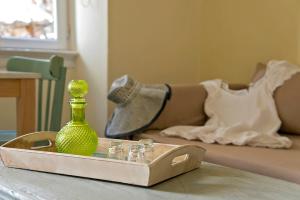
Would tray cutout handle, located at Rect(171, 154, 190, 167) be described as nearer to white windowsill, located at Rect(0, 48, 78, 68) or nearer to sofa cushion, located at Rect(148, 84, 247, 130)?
sofa cushion, located at Rect(148, 84, 247, 130)

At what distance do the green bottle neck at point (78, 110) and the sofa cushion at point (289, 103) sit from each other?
1295mm

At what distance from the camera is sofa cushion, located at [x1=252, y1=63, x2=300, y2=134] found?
2.07 metres

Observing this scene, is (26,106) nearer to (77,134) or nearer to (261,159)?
(77,134)

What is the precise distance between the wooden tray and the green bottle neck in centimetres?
11

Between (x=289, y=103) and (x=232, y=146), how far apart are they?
0.48 m

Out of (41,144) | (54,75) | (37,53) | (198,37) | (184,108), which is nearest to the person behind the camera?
(41,144)

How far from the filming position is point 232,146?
1775 millimetres

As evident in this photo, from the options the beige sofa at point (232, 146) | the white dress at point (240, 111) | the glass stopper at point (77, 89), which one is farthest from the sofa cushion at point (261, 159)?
the glass stopper at point (77, 89)

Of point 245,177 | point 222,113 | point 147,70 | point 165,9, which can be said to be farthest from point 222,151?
point 165,9

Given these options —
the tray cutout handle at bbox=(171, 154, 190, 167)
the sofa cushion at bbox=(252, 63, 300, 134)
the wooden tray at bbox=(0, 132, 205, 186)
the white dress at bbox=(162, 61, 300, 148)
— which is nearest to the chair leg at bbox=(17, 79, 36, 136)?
the wooden tray at bbox=(0, 132, 205, 186)

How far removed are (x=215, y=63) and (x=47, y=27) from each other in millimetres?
1042

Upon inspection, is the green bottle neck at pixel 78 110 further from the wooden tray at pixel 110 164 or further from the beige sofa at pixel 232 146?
the beige sofa at pixel 232 146

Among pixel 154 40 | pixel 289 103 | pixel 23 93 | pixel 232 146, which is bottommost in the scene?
pixel 232 146

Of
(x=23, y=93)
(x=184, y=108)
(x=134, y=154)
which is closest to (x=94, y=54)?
(x=184, y=108)
